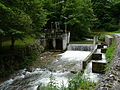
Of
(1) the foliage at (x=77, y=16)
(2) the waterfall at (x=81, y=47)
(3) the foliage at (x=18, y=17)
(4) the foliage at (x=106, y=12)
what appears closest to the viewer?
(3) the foliage at (x=18, y=17)

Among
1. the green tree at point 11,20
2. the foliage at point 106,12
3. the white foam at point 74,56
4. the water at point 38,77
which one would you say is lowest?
the water at point 38,77

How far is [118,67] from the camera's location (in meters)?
5.48

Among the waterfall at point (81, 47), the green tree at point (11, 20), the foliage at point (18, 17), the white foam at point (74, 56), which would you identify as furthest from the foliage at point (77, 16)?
the green tree at point (11, 20)

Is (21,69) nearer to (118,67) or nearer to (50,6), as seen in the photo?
(118,67)

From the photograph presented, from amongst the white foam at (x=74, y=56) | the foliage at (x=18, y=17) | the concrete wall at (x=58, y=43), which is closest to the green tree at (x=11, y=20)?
the foliage at (x=18, y=17)

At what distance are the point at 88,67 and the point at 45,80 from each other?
137 inches

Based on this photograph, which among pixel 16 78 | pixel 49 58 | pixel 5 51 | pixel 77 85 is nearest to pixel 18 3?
pixel 5 51

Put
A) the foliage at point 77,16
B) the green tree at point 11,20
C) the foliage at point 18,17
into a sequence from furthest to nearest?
the foliage at point 77,16
the foliage at point 18,17
the green tree at point 11,20

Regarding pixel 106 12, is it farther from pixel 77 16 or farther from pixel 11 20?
pixel 11 20

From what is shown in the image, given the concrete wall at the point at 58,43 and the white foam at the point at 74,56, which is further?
the concrete wall at the point at 58,43

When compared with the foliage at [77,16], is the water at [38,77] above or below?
below

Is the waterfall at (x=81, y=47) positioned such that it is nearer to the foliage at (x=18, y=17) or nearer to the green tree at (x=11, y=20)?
the foliage at (x=18, y=17)

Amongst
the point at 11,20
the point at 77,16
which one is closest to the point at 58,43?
the point at 77,16

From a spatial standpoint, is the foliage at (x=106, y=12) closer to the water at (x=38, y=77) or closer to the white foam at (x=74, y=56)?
the white foam at (x=74, y=56)
